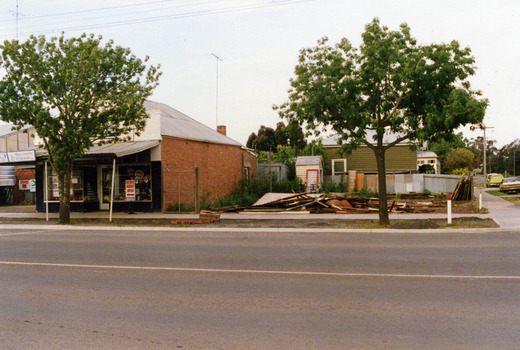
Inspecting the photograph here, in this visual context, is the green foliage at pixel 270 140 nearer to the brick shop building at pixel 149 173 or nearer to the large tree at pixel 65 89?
the brick shop building at pixel 149 173

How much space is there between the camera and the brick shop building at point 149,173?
22.1m

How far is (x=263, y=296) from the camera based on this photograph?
650cm

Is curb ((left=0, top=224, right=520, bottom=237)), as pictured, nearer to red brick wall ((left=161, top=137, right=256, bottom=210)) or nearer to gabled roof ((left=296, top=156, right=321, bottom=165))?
red brick wall ((left=161, top=137, right=256, bottom=210))

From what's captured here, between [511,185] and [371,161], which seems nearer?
[511,185]

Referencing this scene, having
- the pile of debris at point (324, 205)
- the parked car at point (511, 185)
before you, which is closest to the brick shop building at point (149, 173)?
the pile of debris at point (324, 205)

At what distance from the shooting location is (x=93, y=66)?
17.8 meters

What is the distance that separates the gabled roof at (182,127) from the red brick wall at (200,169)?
0.30 meters

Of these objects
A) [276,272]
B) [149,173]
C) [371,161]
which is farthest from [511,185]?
[276,272]

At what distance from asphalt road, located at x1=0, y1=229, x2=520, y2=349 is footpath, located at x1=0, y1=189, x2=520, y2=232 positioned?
13.7 ft

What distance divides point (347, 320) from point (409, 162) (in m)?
36.9

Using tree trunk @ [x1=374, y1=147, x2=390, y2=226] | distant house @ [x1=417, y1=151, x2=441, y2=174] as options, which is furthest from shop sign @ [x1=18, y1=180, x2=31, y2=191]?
distant house @ [x1=417, y1=151, x2=441, y2=174]

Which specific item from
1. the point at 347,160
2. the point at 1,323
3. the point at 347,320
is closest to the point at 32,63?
the point at 1,323

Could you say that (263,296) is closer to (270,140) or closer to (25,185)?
(25,185)

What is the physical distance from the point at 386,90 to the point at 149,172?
12409 mm
